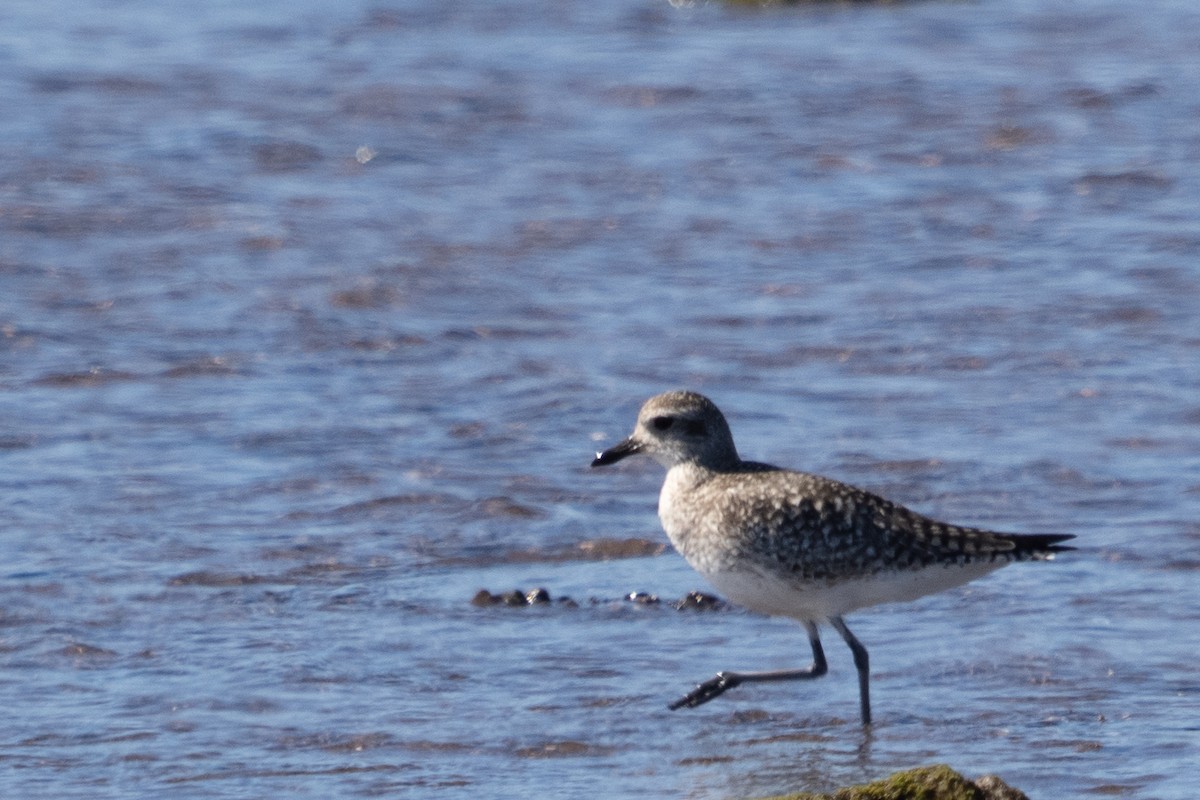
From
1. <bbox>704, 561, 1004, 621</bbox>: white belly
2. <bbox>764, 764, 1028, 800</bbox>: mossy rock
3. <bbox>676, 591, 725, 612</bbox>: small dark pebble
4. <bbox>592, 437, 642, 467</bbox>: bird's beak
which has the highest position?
<bbox>592, 437, 642, 467</bbox>: bird's beak

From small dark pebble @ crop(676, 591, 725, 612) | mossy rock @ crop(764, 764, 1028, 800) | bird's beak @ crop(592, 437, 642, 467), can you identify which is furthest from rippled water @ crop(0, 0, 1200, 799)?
mossy rock @ crop(764, 764, 1028, 800)

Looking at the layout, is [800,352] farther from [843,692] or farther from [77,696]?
[77,696]

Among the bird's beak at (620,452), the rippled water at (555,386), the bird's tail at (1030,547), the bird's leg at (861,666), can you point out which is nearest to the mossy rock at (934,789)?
the rippled water at (555,386)

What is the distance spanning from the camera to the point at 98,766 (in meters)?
6.46

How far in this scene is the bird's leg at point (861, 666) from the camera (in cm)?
687

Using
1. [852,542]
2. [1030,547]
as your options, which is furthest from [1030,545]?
[852,542]

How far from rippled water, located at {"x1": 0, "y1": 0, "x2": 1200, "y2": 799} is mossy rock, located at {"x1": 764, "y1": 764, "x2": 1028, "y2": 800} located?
1002 millimetres

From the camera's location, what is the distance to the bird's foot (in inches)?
273

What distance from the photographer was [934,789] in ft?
17.1

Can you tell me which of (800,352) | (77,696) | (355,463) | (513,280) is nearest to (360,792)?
(77,696)

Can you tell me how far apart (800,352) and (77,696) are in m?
5.43

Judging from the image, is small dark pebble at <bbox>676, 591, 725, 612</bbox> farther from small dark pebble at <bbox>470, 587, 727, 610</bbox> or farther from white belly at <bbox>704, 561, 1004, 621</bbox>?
white belly at <bbox>704, 561, 1004, 621</bbox>

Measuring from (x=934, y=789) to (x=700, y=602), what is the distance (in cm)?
304

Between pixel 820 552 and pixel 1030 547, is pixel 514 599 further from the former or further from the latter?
pixel 1030 547
